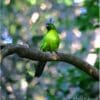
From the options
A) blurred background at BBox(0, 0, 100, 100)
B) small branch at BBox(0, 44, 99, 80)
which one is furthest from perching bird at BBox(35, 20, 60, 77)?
blurred background at BBox(0, 0, 100, 100)

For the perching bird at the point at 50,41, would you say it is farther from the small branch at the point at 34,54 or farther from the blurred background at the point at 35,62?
the blurred background at the point at 35,62

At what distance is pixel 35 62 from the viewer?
5.93 metres

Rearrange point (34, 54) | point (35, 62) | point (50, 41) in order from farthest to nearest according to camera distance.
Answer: point (35, 62) → point (50, 41) → point (34, 54)

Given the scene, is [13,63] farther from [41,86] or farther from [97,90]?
[97,90]

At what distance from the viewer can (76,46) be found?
10844mm

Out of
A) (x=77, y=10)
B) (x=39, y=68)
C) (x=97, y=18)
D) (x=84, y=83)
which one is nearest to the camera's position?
(x=39, y=68)

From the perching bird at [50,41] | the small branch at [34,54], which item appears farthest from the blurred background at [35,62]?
the small branch at [34,54]

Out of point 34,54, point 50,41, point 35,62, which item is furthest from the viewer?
point 35,62

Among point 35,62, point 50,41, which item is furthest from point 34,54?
point 35,62

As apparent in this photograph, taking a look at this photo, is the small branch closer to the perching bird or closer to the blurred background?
the perching bird

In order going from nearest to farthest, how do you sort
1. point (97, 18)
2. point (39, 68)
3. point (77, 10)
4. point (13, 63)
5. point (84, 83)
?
1. point (39, 68)
2. point (84, 83)
3. point (97, 18)
4. point (13, 63)
5. point (77, 10)

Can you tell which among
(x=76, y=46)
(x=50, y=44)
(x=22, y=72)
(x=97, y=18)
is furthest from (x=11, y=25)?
(x=76, y=46)

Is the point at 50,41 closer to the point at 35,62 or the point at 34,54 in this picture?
the point at 34,54

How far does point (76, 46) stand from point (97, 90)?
6.05m
